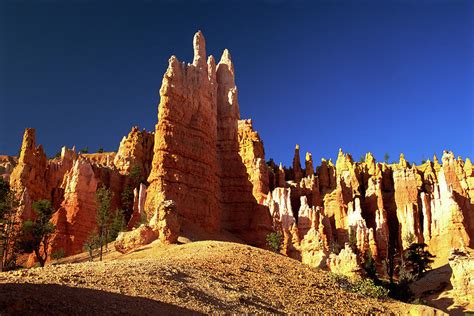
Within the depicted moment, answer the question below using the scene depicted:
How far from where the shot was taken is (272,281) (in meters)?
23.8

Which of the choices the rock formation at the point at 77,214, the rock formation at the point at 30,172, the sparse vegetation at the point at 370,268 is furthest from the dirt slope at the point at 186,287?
the rock formation at the point at 30,172

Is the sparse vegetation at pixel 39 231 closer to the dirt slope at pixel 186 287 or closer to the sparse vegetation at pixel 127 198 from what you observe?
the sparse vegetation at pixel 127 198

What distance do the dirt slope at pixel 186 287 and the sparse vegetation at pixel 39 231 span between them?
49.3ft

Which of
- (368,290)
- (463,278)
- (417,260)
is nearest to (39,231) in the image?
(368,290)

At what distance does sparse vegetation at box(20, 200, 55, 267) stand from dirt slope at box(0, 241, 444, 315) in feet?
49.3

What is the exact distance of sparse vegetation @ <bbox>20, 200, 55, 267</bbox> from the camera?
4208 centimetres

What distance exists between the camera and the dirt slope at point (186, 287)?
47.1 feet

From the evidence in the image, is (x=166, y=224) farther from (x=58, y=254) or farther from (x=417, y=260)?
(x=417, y=260)

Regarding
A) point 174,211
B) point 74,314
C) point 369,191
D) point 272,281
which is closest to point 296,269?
point 272,281

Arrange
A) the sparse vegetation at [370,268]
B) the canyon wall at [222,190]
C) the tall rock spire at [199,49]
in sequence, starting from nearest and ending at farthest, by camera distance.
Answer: the canyon wall at [222,190] < the sparse vegetation at [370,268] < the tall rock spire at [199,49]

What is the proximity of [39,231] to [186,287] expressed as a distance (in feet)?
86.9

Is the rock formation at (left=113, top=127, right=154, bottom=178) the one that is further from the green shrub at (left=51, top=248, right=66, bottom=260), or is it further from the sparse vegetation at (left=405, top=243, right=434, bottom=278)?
the sparse vegetation at (left=405, top=243, right=434, bottom=278)

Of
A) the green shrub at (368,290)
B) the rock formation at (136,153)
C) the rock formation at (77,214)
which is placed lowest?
the green shrub at (368,290)

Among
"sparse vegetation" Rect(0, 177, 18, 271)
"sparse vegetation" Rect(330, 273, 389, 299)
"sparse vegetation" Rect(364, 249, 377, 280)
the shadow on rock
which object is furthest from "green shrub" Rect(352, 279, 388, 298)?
"sparse vegetation" Rect(0, 177, 18, 271)
